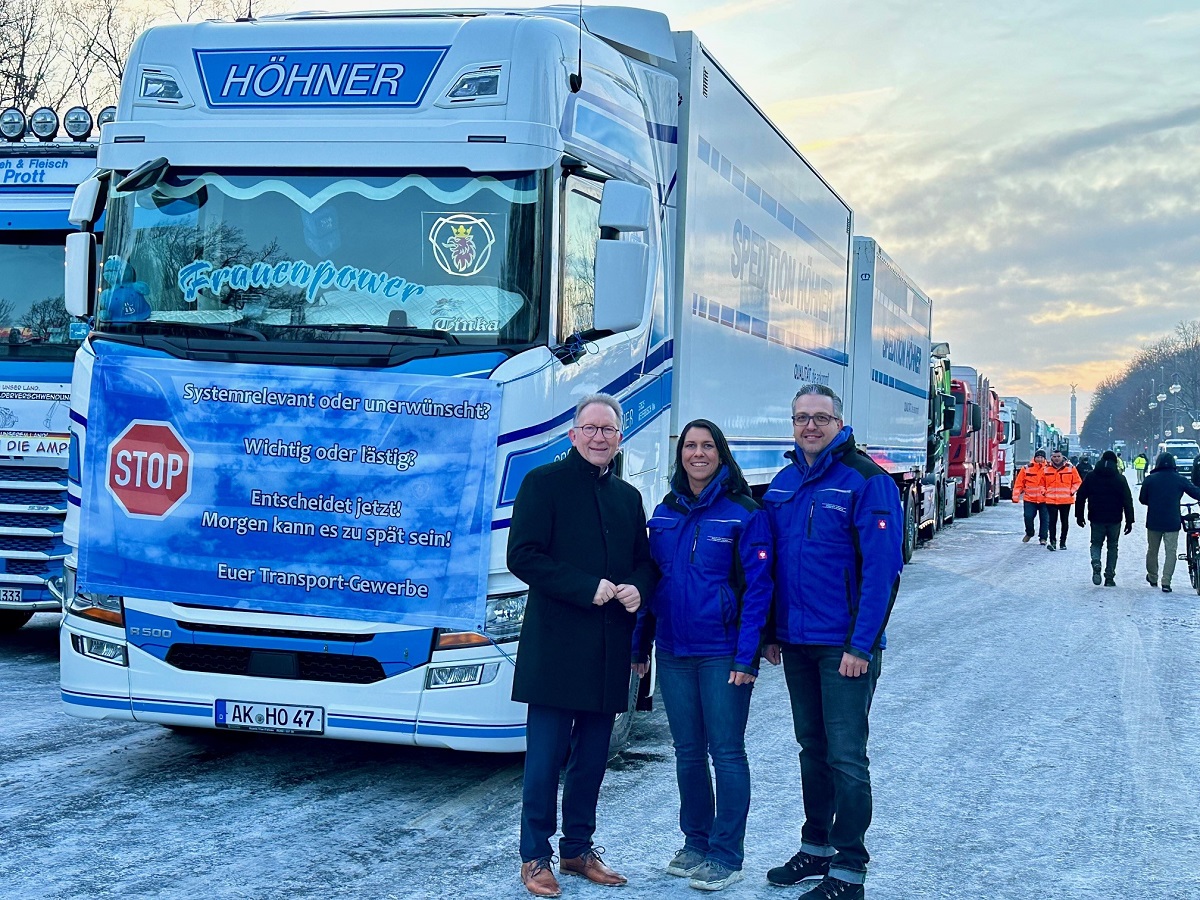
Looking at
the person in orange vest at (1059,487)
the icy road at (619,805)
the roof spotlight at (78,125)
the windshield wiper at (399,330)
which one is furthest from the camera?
the person in orange vest at (1059,487)

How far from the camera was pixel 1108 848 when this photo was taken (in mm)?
5820

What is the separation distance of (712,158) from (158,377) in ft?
12.4

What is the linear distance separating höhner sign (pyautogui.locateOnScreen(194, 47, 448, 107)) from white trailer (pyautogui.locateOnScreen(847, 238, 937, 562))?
9098 mm

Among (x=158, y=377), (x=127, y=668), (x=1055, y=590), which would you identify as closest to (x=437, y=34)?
(x=158, y=377)

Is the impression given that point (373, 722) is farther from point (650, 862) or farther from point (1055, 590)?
point (1055, 590)

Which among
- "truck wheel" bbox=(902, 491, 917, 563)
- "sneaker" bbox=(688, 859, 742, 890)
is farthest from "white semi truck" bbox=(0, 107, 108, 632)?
"truck wheel" bbox=(902, 491, 917, 563)

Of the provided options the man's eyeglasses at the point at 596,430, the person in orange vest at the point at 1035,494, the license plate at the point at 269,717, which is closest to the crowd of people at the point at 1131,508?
the person in orange vest at the point at 1035,494

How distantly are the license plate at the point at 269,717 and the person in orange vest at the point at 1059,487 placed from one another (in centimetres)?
1941

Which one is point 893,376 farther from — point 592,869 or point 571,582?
point 571,582

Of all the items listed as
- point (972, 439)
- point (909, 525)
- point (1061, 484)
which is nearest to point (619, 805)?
point (909, 525)

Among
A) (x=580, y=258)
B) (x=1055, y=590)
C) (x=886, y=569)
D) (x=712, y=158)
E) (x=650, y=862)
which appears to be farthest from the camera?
(x=1055, y=590)

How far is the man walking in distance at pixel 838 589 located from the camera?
4.86 metres

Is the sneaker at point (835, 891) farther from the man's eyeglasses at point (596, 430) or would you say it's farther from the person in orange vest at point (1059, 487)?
the person in orange vest at point (1059, 487)

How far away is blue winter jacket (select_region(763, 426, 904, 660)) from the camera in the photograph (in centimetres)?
485
